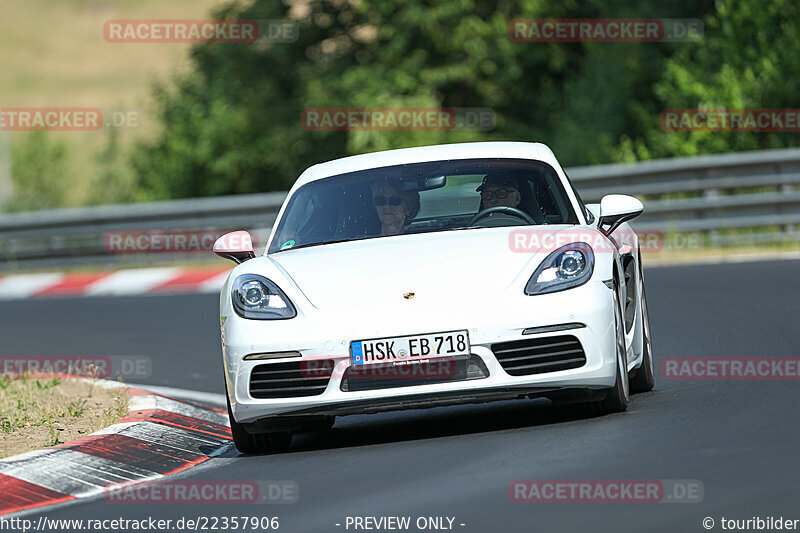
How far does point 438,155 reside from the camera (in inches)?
331

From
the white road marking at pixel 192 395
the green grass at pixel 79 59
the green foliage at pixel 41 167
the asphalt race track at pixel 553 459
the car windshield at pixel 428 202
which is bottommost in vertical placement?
the asphalt race track at pixel 553 459

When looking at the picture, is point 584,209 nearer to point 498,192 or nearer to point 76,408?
point 498,192

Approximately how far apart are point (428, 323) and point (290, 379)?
705mm

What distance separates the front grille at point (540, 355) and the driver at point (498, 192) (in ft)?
4.07

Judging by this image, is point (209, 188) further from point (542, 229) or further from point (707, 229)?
point (542, 229)

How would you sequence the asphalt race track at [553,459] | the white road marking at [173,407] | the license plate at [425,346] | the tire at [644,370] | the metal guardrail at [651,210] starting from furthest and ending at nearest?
1. the metal guardrail at [651,210]
2. the white road marking at [173,407]
3. the tire at [644,370]
4. the license plate at [425,346]
5. the asphalt race track at [553,459]

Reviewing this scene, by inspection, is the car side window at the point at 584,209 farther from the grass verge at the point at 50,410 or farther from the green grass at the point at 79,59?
the green grass at the point at 79,59

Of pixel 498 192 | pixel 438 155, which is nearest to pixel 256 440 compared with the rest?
pixel 498 192

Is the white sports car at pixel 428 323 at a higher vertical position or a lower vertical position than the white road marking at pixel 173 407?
higher

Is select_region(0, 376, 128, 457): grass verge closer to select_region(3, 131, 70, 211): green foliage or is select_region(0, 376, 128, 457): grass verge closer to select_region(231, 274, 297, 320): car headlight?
select_region(231, 274, 297, 320): car headlight

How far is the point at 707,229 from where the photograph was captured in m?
17.4

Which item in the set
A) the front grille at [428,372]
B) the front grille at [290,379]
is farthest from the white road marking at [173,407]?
the front grille at [428,372]

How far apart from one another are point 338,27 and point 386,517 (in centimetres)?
3260

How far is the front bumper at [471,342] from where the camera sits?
679cm
